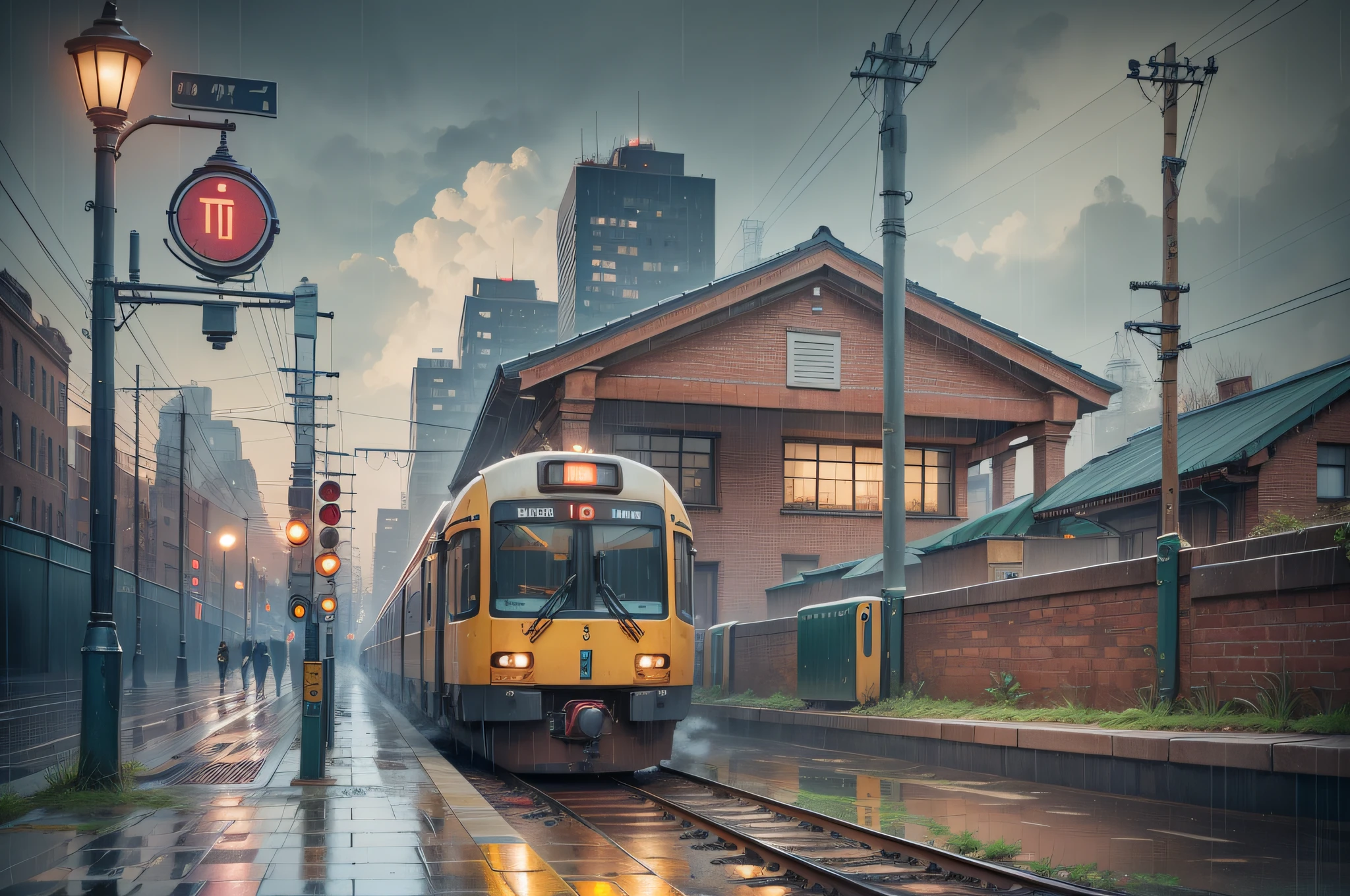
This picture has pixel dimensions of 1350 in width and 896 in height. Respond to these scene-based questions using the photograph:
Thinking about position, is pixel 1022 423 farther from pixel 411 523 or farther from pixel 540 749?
pixel 411 523

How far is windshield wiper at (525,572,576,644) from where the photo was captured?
1312cm

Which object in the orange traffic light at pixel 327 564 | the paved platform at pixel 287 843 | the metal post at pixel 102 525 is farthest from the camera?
the orange traffic light at pixel 327 564

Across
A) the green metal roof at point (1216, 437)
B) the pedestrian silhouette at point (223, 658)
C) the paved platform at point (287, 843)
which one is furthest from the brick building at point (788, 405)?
the paved platform at point (287, 843)

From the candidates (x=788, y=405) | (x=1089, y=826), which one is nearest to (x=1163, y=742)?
(x=1089, y=826)

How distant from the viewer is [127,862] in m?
7.71

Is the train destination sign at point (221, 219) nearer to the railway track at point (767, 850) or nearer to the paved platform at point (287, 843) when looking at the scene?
the paved platform at point (287, 843)

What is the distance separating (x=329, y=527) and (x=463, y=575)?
6.03ft

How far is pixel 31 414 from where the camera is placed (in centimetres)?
4591

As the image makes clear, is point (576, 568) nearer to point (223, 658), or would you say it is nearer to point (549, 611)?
point (549, 611)

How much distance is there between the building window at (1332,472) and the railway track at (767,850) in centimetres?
1601

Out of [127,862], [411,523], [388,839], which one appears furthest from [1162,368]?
[411,523]

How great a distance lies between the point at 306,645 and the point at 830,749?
8756 mm

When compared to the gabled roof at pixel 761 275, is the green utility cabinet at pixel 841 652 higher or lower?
lower

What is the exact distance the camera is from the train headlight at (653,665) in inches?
527
